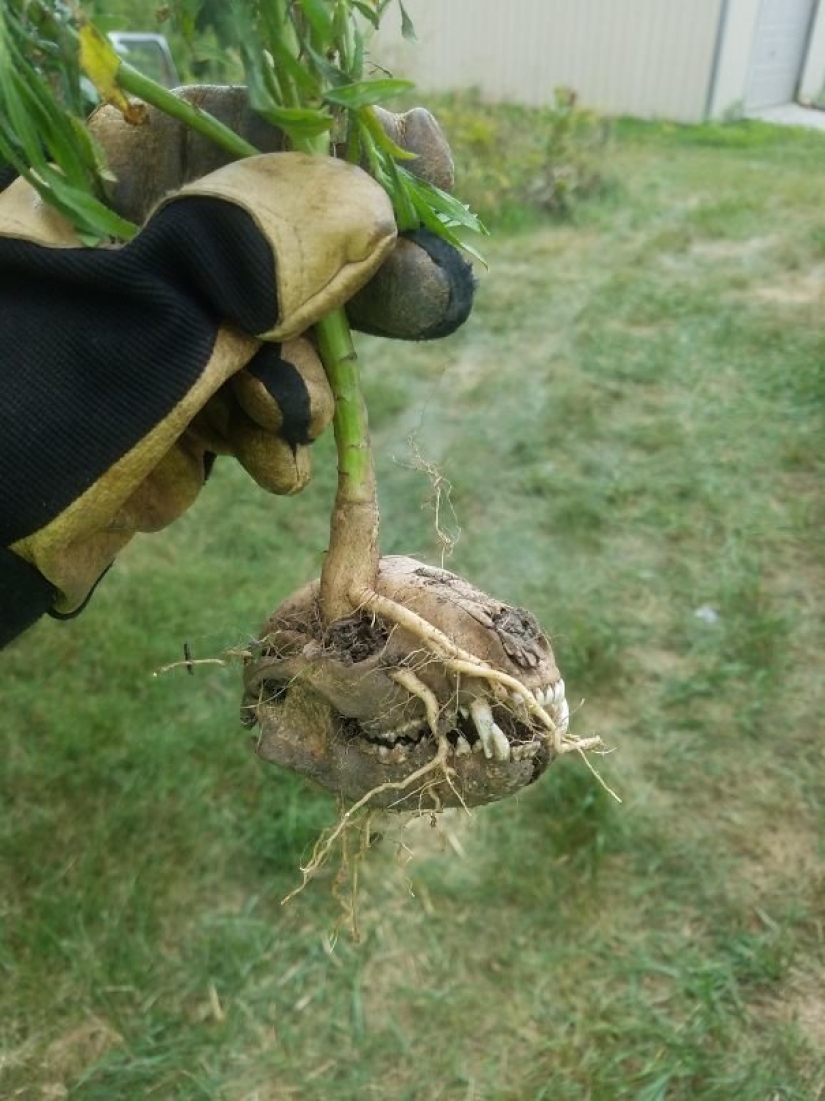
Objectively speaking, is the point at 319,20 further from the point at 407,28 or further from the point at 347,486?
the point at 347,486

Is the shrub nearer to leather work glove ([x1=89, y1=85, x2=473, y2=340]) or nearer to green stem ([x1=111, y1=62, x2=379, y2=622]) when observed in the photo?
leather work glove ([x1=89, y1=85, x2=473, y2=340])

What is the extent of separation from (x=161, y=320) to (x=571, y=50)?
5.96 meters

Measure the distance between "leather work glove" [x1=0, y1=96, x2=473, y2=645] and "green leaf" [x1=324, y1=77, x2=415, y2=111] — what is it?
72 mm

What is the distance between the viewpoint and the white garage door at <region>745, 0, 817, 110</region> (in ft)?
10.3

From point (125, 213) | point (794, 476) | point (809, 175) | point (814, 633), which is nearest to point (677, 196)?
point (809, 175)

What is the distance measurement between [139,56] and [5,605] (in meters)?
4.28


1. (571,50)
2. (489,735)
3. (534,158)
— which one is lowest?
(534,158)

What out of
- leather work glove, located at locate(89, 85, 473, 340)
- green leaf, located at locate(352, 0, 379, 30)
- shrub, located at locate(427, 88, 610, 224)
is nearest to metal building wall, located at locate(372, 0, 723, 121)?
shrub, located at locate(427, 88, 610, 224)

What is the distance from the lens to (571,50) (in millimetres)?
6293

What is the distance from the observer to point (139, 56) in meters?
4.82

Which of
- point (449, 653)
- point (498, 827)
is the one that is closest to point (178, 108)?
point (449, 653)

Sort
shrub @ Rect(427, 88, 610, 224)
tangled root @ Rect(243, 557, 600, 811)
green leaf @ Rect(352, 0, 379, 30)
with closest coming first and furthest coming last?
green leaf @ Rect(352, 0, 379, 30)
tangled root @ Rect(243, 557, 600, 811)
shrub @ Rect(427, 88, 610, 224)

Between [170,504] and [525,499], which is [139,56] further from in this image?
[170,504]

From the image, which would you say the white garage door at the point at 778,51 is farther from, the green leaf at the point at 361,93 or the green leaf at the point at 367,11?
the green leaf at the point at 361,93
